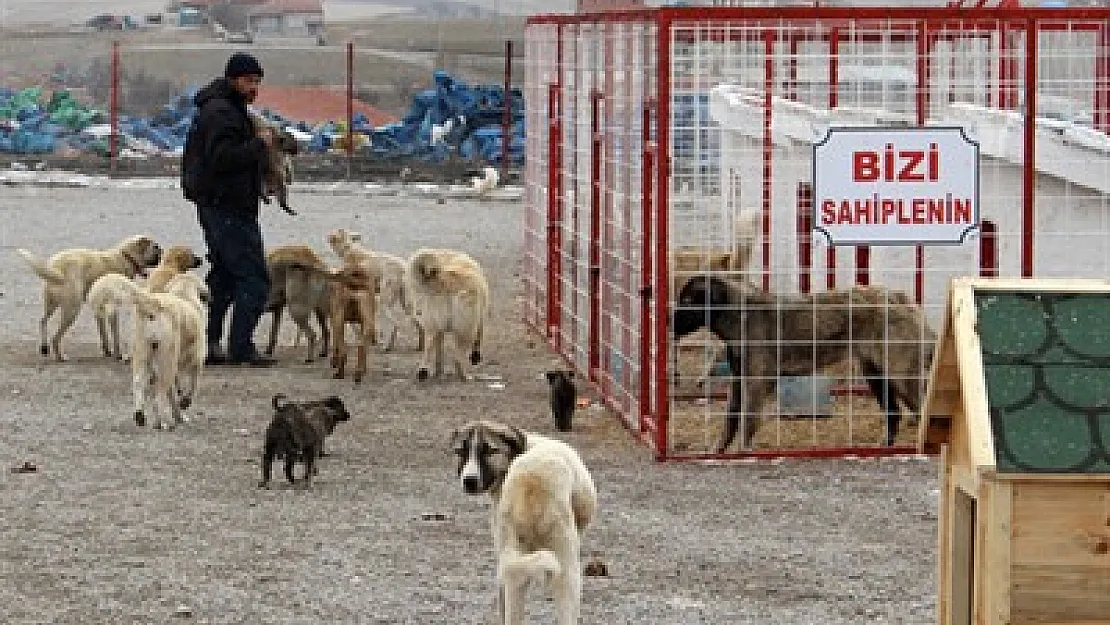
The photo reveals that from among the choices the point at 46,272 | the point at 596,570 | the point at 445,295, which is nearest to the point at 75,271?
the point at 46,272

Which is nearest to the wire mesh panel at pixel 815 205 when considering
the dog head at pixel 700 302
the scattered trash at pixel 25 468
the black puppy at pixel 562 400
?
the dog head at pixel 700 302

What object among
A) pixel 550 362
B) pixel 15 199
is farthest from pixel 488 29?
pixel 550 362

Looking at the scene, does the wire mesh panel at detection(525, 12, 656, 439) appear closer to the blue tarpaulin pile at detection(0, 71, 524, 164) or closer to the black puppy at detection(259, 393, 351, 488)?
the black puppy at detection(259, 393, 351, 488)

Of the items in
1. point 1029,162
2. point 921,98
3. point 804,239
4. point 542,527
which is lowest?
point 542,527

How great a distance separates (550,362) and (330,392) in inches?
76.6

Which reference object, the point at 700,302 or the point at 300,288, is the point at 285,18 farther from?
the point at 700,302

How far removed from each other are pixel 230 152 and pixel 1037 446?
1135cm

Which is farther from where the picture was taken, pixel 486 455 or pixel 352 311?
pixel 352 311

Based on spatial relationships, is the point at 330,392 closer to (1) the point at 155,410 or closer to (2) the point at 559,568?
(1) the point at 155,410

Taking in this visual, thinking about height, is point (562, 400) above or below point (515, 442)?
below

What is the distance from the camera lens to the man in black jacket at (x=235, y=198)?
1720 cm

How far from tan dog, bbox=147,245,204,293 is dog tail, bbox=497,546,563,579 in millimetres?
7352

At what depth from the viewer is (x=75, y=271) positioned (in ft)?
57.2

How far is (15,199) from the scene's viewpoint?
34062 millimetres
